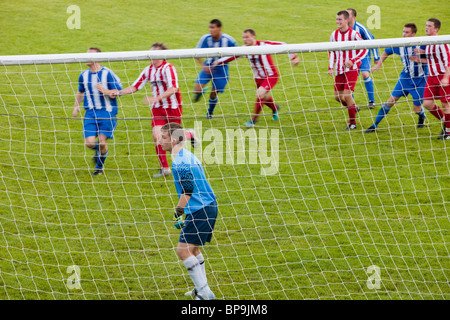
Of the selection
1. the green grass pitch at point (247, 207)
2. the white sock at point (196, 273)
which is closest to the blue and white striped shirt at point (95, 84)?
the green grass pitch at point (247, 207)

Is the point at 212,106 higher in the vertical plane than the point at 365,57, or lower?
Result: lower

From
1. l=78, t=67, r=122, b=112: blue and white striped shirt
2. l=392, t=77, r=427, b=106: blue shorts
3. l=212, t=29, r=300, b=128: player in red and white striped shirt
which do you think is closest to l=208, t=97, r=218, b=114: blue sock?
l=212, t=29, r=300, b=128: player in red and white striped shirt

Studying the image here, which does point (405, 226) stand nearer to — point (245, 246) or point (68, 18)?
point (245, 246)

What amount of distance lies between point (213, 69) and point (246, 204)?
3.48m

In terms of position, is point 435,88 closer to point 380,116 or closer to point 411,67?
point 411,67

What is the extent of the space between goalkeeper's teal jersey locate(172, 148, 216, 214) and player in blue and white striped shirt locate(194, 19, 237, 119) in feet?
13.7

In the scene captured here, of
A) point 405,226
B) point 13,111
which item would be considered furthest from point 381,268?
point 13,111

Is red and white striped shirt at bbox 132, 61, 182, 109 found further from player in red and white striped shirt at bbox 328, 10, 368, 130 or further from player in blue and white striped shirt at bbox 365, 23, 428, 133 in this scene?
player in blue and white striped shirt at bbox 365, 23, 428, 133

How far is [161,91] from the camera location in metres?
7.91

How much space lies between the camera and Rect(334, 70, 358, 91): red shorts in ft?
29.7

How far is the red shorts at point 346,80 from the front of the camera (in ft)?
29.7

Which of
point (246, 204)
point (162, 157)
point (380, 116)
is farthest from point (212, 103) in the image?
point (246, 204)

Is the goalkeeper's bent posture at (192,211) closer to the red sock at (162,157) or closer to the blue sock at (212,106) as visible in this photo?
the red sock at (162,157)

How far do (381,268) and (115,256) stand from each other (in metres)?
2.75
